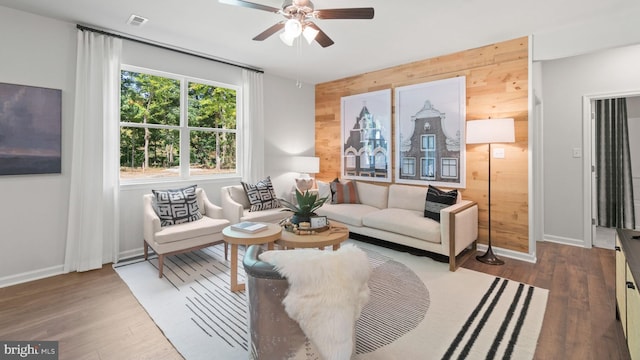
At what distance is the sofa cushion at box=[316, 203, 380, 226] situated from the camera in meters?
4.09

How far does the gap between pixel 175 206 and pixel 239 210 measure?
2.48 feet

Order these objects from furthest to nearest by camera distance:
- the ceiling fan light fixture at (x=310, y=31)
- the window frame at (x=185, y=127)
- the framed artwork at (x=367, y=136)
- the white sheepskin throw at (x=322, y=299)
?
the framed artwork at (x=367, y=136) < the window frame at (x=185, y=127) < the ceiling fan light fixture at (x=310, y=31) < the white sheepskin throw at (x=322, y=299)

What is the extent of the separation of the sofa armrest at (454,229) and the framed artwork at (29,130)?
4.16 m

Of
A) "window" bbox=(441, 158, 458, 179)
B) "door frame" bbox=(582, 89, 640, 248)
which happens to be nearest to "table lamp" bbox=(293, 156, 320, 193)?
"window" bbox=(441, 158, 458, 179)

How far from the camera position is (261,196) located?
4.24 metres

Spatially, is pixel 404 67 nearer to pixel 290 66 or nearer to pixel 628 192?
pixel 290 66

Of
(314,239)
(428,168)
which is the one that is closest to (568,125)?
(428,168)

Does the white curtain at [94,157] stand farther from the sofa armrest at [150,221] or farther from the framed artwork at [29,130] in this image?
the sofa armrest at [150,221]

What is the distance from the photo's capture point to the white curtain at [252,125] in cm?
468

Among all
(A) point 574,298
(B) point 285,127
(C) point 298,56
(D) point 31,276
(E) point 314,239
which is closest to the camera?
(A) point 574,298

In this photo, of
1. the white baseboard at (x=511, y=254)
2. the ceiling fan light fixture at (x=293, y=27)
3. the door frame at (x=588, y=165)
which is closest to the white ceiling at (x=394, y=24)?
the ceiling fan light fixture at (x=293, y=27)

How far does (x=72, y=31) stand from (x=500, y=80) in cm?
494

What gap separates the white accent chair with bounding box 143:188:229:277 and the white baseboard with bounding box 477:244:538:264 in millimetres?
3299

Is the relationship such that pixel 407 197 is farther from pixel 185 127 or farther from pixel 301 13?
pixel 185 127
